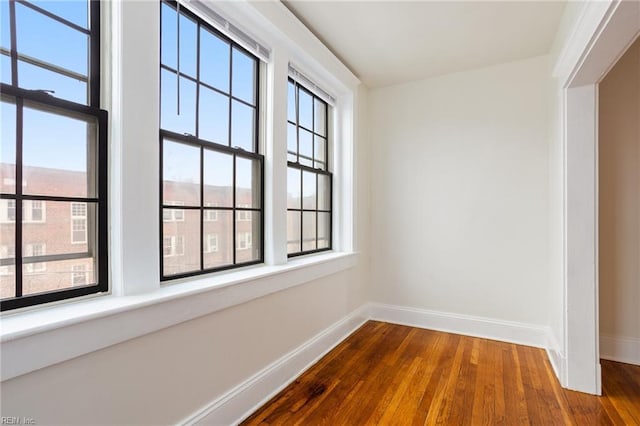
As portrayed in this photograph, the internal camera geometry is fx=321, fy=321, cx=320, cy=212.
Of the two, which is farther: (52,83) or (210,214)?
(210,214)

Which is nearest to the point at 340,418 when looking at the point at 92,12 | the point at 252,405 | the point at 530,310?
the point at 252,405

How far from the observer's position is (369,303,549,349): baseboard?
2.98m

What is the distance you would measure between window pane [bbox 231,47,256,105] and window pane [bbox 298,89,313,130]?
637 millimetres

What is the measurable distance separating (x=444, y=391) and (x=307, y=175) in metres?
2.02

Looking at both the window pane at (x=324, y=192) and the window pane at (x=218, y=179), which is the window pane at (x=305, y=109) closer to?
the window pane at (x=324, y=192)

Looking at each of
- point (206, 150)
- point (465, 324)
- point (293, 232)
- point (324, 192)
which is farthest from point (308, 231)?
point (465, 324)

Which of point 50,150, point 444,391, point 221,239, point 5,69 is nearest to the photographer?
point 5,69

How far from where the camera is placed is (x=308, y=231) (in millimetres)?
3021

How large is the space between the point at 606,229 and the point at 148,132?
343 cm

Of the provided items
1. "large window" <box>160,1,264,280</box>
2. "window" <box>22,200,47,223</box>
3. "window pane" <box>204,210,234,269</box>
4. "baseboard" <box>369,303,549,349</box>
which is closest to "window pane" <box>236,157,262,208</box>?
"large window" <box>160,1,264,280</box>

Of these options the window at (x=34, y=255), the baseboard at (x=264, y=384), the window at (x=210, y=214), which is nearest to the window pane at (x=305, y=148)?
the window at (x=210, y=214)

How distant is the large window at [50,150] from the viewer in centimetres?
115

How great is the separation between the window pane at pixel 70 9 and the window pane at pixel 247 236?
122 centimetres

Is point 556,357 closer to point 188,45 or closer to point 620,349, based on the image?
point 620,349
